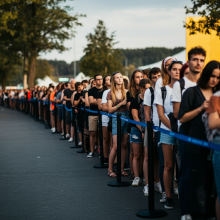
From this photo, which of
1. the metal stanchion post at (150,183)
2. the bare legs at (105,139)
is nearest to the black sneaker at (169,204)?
the metal stanchion post at (150,183)

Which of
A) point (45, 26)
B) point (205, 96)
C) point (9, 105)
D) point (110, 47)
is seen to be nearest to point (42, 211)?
point (205, 96)

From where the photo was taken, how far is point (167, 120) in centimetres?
577

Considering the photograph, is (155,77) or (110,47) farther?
(110,47)

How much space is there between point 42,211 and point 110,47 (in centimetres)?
6225

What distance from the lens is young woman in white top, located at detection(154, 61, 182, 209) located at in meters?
5.77

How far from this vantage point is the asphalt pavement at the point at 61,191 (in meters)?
5.74

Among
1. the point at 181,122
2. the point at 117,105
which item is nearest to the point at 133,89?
the point at 117,105

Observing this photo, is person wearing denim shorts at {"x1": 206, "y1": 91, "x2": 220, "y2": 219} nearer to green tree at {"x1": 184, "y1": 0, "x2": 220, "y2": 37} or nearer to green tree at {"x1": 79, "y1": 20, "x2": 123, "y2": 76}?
green tree at {"x1": 184, "y1": 0, "x2": 220, "y2": 37}

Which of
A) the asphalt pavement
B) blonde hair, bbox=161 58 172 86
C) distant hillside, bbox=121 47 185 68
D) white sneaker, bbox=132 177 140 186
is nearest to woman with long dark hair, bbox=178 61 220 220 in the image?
the asphalt pavement

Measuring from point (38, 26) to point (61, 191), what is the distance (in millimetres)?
35041

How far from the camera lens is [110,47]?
67.1 m

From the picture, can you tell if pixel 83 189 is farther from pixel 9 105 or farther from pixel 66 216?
pixel 9 105

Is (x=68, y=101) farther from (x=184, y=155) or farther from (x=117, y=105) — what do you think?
(x=184, y=155)

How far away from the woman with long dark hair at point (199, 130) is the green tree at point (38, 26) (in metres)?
35.1
